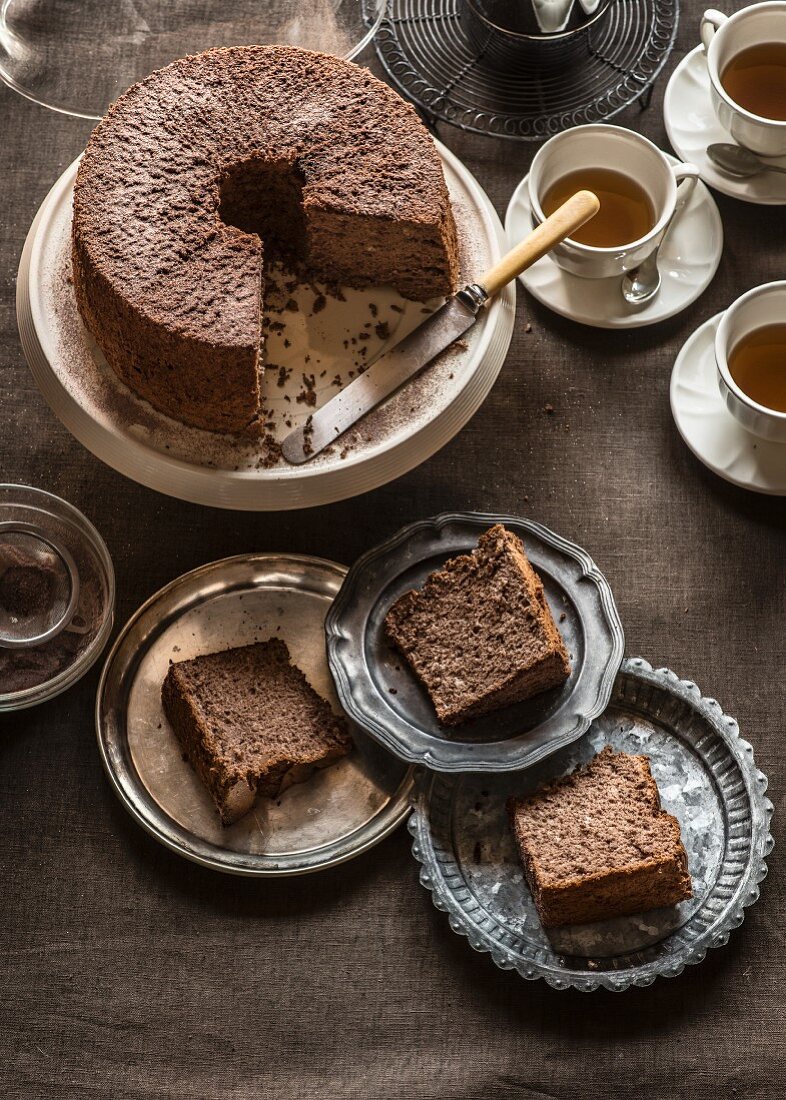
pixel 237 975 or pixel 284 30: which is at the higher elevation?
pixel 284 30

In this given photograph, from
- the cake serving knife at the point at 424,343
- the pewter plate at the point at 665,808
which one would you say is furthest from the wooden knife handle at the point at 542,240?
the pewter plate at the point at 665,808

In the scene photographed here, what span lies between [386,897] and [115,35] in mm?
1940

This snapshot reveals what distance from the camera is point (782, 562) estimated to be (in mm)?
3102

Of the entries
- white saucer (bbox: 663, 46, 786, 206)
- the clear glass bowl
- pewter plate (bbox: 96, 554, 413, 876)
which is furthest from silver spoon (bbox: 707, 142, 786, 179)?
the clear glass bowl

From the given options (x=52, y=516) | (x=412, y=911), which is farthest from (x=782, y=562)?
(x=52, y=516)

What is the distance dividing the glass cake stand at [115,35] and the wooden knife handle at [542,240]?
644 mm

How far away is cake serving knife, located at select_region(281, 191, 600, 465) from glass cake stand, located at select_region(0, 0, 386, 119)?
0.65m

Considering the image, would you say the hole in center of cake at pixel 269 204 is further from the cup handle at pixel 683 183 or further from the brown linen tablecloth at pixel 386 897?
the cup handle at pixel 683 183

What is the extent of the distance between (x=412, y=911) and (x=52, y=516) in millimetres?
1188

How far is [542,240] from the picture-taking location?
2887 millimetres

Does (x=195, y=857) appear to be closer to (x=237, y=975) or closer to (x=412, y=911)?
(x=237, y=975)

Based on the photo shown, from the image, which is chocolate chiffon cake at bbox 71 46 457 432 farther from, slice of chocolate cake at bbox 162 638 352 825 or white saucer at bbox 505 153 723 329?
slice of chocolate cake at bbox 162 638 352 825

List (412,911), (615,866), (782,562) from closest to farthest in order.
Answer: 1. (615,866)
2. (412,911)
3. (782,562)

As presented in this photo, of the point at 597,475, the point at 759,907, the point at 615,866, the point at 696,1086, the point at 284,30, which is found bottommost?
the point at 696,1086
